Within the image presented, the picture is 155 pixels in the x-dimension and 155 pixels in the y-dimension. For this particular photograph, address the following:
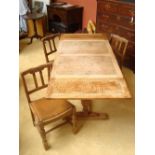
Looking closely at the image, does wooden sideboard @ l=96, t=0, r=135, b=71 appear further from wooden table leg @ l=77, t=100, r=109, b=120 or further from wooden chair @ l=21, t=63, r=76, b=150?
wooden chair @ l=21, t=63, r=76, b=150

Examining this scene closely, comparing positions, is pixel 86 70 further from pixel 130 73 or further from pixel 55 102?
pixel 130 73

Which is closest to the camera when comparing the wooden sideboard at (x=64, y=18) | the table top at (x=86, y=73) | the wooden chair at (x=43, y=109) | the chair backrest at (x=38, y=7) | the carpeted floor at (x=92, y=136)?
the table top at (x=86, y=73)

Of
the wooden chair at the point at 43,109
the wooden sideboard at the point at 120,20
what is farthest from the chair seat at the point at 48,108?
the wooden sideboard at the point at 120,20

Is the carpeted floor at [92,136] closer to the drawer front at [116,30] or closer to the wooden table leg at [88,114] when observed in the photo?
the wooden table leg at [88,114]

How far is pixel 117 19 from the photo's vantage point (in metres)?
3.57

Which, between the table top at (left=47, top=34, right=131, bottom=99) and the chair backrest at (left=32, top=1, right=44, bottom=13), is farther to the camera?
the chair backrest at (left=32, top=1, right=44, bottom=13)

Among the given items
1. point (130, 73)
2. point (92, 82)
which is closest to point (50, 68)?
point (92, 82)

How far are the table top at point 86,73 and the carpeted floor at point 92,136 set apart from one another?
16 centimetres

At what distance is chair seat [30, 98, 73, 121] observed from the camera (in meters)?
1.97

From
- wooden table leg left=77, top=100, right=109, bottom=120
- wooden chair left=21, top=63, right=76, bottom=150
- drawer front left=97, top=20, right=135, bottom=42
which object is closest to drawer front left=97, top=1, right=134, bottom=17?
drawer front left=97, top=20, right=135, bottom=42

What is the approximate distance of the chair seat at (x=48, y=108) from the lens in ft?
6.48
